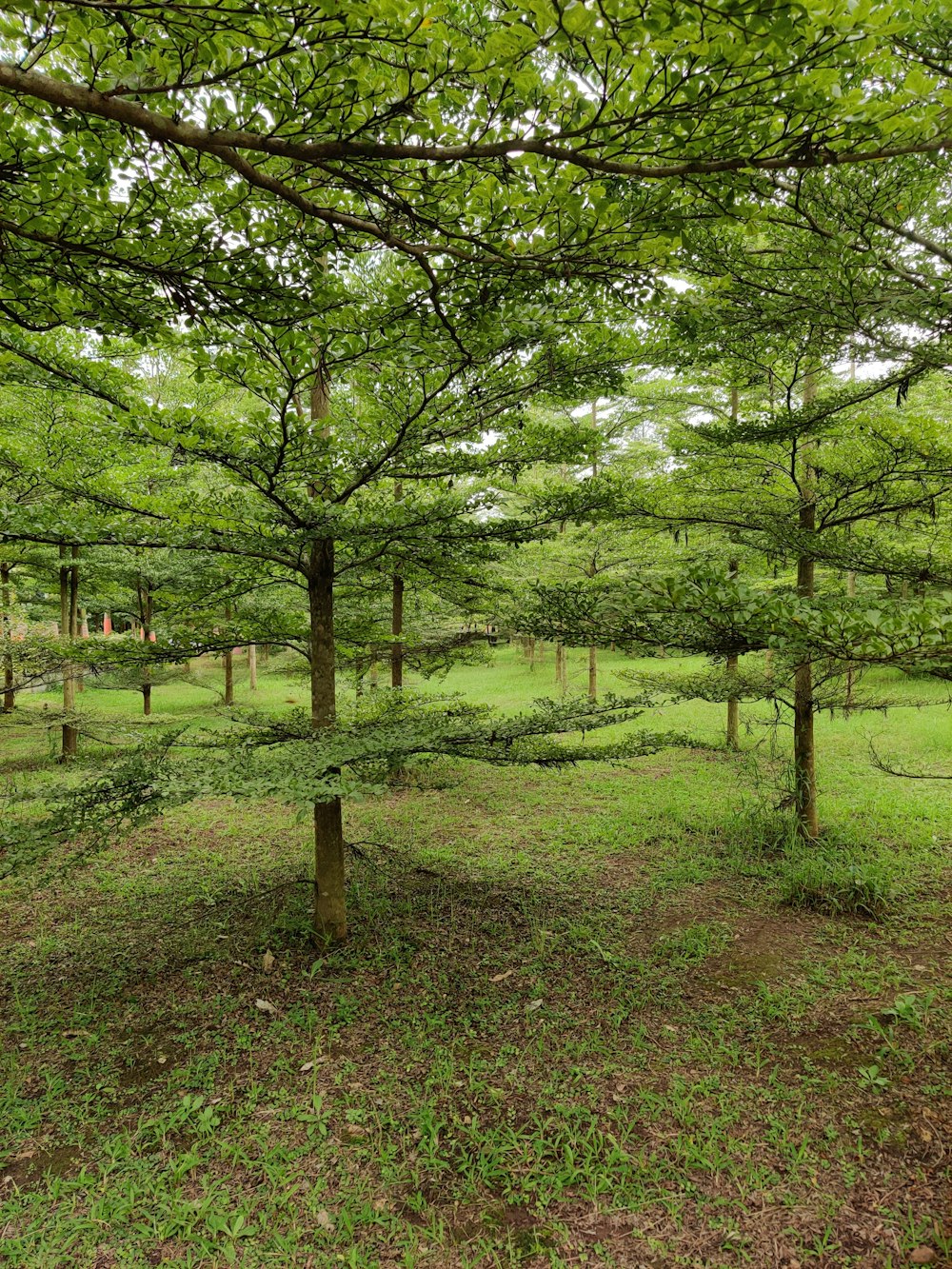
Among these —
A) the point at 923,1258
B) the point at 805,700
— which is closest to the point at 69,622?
the point at 805,700

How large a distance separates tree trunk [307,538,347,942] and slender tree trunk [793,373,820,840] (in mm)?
4740

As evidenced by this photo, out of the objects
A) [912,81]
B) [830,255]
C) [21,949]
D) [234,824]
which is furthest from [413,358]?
[234,824]

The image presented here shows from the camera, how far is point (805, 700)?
260 inches

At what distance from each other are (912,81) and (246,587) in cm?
502

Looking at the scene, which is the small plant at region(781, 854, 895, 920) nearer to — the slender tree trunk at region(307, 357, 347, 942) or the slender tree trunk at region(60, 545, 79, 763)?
the slender tree trunk at region(307, 357, 347, 942)

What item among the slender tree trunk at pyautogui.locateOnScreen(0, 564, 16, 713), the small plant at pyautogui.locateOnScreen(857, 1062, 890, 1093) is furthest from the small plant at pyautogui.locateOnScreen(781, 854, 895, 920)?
the slender tree trunk at pyautogui.locateOnScreen(0, 564, 16, 713)

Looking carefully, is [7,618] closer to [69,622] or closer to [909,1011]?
[69,622]

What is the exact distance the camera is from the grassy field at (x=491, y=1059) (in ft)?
9.50

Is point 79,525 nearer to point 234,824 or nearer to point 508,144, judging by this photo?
point 508,144

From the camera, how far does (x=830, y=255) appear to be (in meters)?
3.46

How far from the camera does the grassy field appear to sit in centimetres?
290

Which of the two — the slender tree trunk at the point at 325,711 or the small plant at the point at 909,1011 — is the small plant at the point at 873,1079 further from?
the slender tree trunk at the point at 325,711

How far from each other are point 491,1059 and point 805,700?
4887 mm

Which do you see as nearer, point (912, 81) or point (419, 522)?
point (912, 81)
